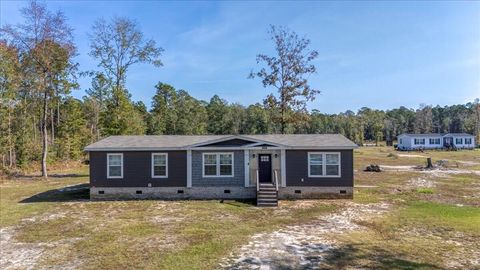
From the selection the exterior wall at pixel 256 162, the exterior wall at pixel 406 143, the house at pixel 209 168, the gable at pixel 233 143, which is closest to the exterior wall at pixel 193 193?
the house at pixel 209 168

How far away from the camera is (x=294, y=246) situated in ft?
→ 35.9

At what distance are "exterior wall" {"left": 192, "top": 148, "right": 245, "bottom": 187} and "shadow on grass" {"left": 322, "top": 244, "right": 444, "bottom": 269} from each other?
31.6ft

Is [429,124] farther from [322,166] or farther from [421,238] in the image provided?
[421,238]

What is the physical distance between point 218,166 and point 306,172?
492cm

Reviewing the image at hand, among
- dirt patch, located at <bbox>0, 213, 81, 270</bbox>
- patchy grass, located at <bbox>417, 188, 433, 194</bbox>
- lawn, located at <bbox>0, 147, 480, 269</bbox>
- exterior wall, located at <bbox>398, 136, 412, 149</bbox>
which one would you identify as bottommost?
dirt patch, located at <bbox>0, 213, 81, 270</bbox>

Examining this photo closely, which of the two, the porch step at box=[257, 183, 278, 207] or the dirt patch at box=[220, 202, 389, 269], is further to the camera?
the porch step at box=[257, 183, 278, 207]

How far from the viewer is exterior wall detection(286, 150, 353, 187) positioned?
19391 mm

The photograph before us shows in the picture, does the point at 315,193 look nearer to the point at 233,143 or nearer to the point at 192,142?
the point at 233,143

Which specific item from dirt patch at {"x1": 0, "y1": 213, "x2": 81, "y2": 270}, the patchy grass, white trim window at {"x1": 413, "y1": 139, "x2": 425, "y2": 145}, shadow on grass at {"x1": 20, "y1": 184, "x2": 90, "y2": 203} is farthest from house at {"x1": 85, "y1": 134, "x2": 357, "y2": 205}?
white trim window at {"x1": 413, "y1": 139, "x2": 425, "y2": 145}

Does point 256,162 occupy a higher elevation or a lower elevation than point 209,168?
higher

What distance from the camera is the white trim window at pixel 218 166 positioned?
20.0 m

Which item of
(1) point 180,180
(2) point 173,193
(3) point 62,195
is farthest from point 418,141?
(3) point 62,195

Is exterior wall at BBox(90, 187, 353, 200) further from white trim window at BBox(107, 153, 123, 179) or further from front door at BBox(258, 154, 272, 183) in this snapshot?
front door at BBox(258, 154, 272, 183)

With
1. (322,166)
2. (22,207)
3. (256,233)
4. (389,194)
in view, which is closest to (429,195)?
(389,194)
